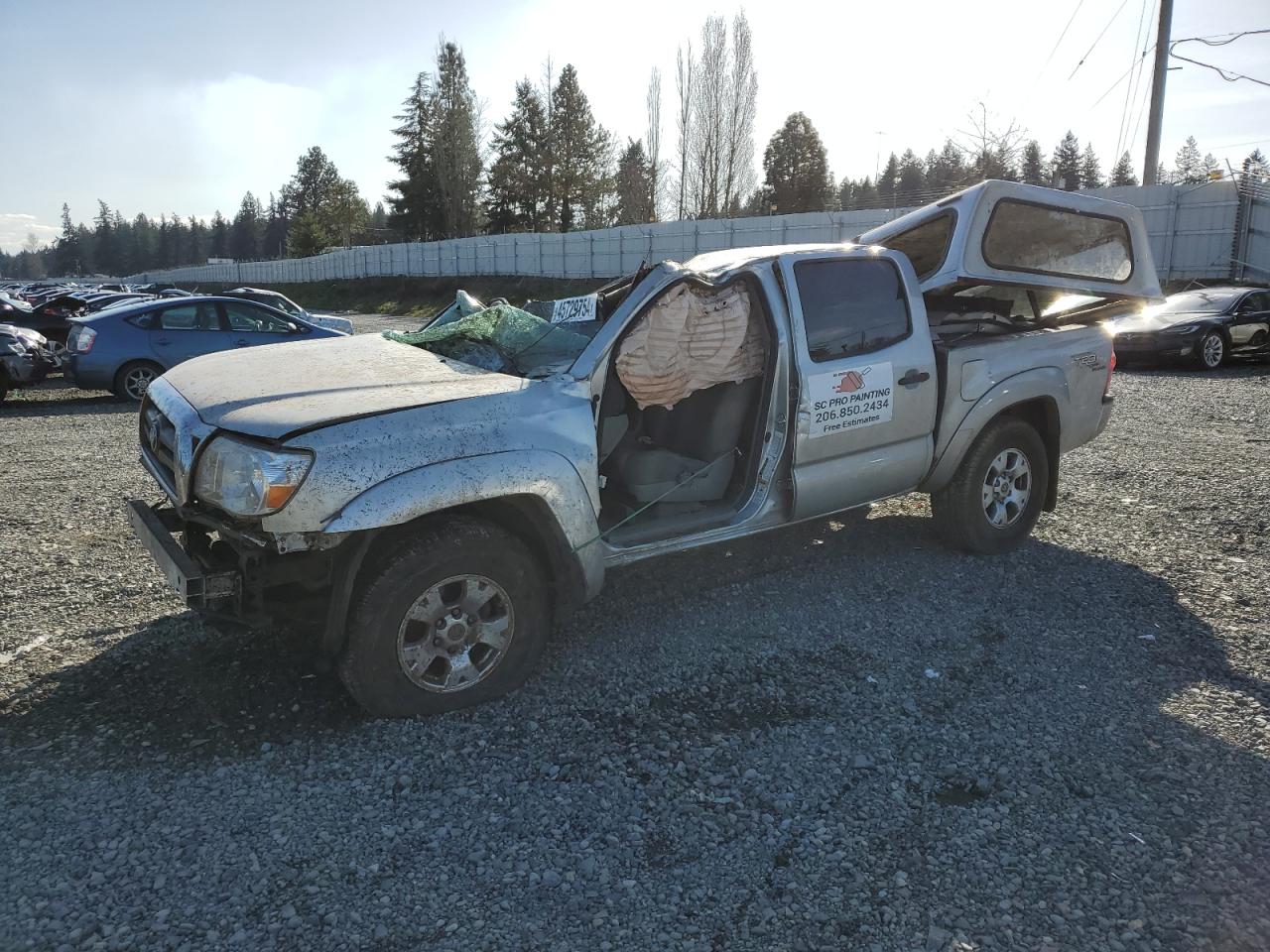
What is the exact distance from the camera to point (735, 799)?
10.4ft

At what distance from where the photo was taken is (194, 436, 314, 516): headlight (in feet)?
10.6

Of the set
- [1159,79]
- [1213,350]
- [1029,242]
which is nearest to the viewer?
[1029,242]

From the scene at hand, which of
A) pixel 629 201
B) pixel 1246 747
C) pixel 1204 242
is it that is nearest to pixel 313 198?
pixel 629 201

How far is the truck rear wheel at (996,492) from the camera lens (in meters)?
5.53

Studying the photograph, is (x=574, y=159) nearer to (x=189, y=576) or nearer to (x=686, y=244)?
(x=686, y=244)

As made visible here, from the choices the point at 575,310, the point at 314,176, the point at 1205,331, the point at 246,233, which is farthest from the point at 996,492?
the point at 246,233

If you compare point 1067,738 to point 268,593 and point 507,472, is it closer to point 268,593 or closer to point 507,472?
point 507,472

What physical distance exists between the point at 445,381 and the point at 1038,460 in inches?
160

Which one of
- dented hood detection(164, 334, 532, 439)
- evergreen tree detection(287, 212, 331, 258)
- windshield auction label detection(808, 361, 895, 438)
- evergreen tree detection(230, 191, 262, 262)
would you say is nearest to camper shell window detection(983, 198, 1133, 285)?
windshield auction label detection(808, 361, 895, 438)

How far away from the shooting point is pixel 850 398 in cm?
476

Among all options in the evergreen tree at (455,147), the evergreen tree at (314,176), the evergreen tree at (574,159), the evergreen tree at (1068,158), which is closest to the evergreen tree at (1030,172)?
the evergreen tree at (574,159)

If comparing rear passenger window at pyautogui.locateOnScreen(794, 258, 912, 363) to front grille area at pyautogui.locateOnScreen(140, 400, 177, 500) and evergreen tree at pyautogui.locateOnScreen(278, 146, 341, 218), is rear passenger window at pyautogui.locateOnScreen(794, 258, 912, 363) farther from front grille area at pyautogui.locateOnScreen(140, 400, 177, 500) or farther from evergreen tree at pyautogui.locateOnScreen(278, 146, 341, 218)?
evergreen tree at pyautogui.locateOnScreen(278, 146, 341, 218)

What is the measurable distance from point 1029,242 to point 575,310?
295 centimetres

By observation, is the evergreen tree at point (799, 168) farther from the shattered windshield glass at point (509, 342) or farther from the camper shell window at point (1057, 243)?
the shattered windshield glass at point (509, 342)
